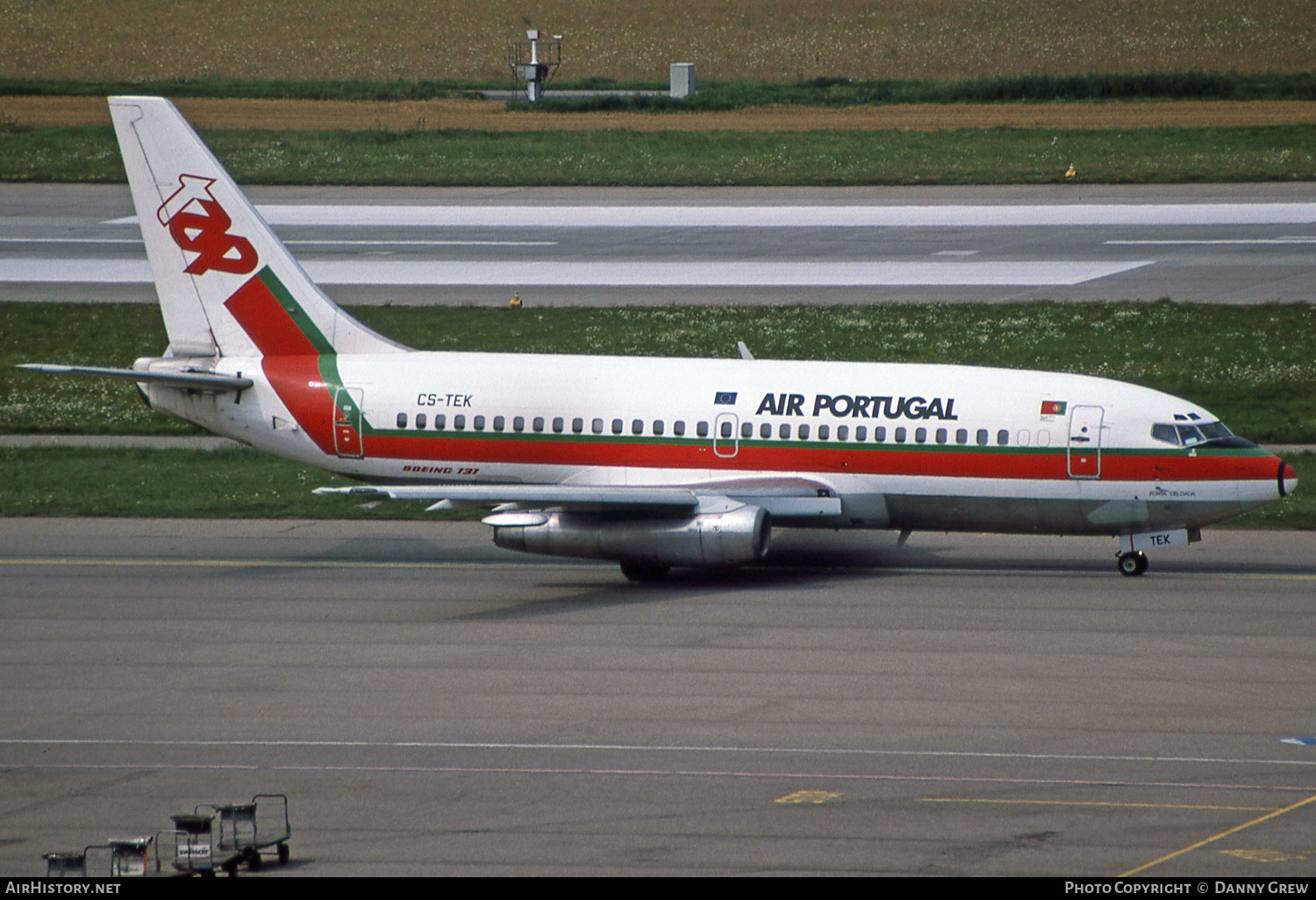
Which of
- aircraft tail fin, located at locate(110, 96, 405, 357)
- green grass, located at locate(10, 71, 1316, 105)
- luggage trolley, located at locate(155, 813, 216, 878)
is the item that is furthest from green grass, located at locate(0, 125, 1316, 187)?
luggage trolley, located at locate(155, 813, 216, 878)

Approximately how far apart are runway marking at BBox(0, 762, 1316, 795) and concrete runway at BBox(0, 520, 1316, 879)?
6cm

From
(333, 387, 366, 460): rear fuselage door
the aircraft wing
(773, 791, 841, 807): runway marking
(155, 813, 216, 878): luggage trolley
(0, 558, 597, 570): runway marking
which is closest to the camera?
(155, 813, 216, 878): luggage trolley

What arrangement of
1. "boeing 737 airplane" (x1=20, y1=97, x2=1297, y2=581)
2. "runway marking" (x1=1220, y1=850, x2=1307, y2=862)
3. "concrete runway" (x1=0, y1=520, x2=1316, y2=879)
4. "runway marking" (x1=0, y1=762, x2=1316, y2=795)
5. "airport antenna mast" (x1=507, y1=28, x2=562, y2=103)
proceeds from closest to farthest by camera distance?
"runway marking" (x1=1220, y1=850, x2=1307, y2=862) < "concrete runway" (x1=0, y1=520, x2=1316, y2=879) < "runway marking" (x1=0, y1=762, x2=1316, y2=795) < "boeing 737 airplane" (x1=20, y1=97, x2=1297, y2=581) < "airport antenna mast" (x1=507, y1=28, x2=562, y2=103)

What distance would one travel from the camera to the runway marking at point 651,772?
786 inches

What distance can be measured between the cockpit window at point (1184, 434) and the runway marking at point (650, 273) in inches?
965

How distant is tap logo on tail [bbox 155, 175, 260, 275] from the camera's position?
34.3 meters

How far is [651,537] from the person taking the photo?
99.9 feet

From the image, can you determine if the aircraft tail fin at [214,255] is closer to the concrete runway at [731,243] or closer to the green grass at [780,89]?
the concrete runway at [731,243]

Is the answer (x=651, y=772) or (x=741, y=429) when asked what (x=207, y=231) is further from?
(x=651, y=772)

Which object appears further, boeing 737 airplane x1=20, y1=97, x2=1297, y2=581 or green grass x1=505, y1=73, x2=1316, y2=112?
green grass x1=505, y1=73, x2=1316, y2=112

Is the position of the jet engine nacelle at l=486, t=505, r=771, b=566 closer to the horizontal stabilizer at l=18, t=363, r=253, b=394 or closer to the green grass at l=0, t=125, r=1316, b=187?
the horizontal stabilizer at l=18, t=363, r=253, b=394

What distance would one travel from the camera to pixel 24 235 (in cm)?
6638

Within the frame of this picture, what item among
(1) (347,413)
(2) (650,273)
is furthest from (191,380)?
(2) (650,273)

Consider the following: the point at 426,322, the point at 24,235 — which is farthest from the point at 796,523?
the point at 24,235
